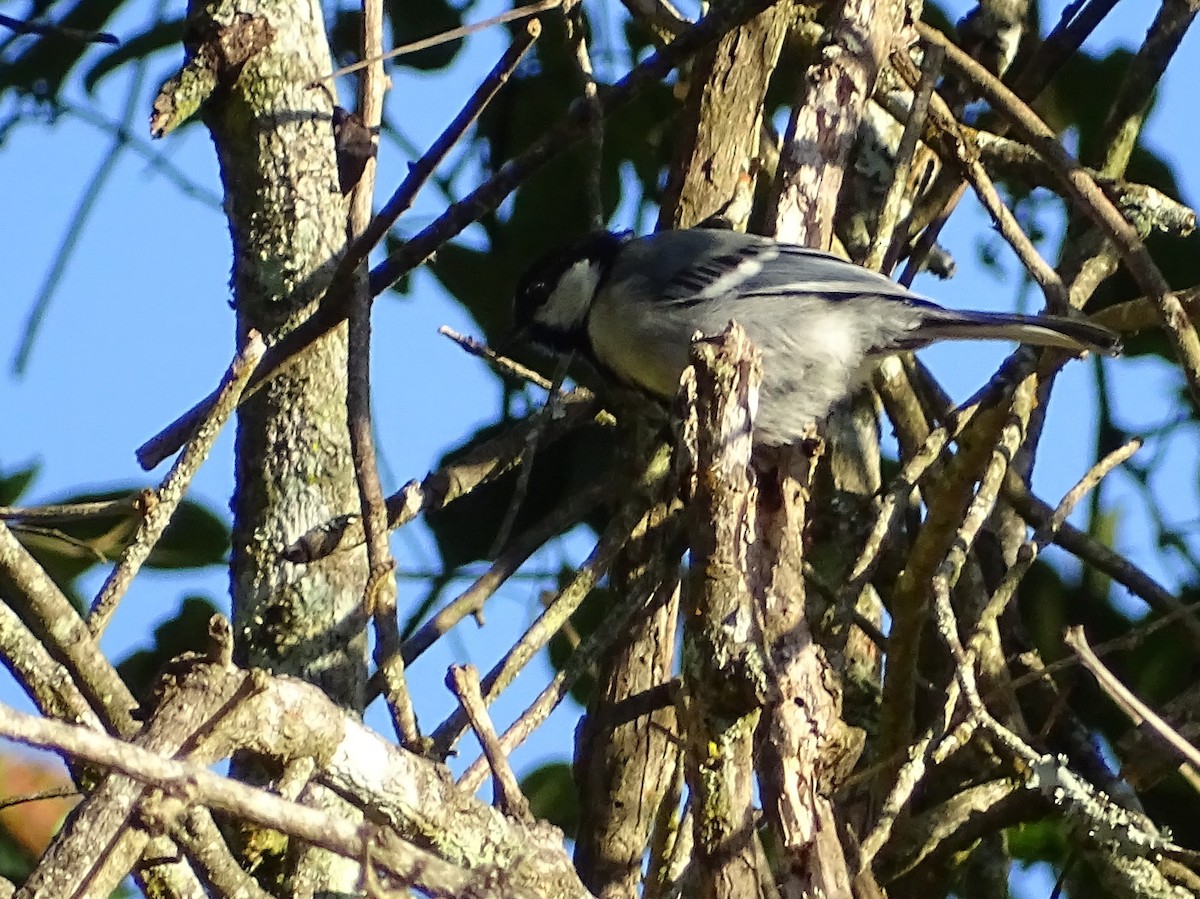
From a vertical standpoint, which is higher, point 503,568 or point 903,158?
point 903,158

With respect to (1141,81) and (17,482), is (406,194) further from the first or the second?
(1141,81)

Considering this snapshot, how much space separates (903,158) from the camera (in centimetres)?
203

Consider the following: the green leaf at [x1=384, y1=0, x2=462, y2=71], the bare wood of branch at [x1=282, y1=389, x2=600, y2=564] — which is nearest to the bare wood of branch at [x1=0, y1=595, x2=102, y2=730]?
the bare wood of branch at [x1=282, y1=389, x2=600, y2=564]

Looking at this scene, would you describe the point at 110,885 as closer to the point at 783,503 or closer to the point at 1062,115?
the point at 783,503

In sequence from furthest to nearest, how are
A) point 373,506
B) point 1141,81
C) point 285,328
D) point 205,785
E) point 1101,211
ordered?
point 1141,81 → point 1101,211 → point 285,328 → point 373,506 → point 205,785

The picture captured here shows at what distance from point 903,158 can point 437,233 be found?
703mm

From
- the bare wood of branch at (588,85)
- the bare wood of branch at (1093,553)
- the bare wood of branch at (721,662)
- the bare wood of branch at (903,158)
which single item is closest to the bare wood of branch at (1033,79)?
the bare wood of branch at (903,158)

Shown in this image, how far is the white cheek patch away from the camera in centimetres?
243

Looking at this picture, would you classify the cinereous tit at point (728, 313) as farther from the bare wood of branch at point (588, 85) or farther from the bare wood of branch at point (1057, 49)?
the bare wood of branch at point (1057, 49)

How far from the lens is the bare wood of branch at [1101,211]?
1873mm

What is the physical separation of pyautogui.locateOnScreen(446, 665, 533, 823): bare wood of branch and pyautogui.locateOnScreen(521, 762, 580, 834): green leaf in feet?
3.48

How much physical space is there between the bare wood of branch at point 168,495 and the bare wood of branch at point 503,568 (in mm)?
634

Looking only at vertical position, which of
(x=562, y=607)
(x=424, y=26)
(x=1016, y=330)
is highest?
(x=424, y=26)

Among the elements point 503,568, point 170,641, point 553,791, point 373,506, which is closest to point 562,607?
point 503,568
